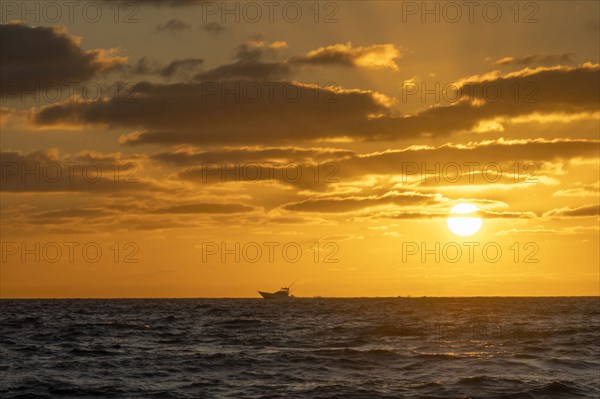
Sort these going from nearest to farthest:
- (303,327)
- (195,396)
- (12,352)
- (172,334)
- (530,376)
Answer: (195,396), (530,376), (12,352), (172,334), (303,327)

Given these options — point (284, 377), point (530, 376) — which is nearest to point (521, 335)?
point (530, 376)

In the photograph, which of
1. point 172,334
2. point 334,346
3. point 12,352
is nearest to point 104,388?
point 12,352

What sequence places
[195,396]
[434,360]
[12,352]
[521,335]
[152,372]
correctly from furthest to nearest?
[521,335], [12,352], [434,360], [152,372], [195,396]

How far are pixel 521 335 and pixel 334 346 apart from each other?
21.4 metres

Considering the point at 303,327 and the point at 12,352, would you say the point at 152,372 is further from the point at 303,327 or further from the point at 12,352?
the point at 303,327

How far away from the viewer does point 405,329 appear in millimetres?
87375

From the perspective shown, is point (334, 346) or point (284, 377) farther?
point (334, 346)

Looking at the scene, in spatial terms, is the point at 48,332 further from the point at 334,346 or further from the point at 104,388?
the point at 104,388

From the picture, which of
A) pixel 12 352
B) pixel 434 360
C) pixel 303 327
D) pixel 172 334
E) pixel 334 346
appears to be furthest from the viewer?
pixel 303 327

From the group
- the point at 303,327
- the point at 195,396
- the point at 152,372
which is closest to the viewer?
the point at 195,396

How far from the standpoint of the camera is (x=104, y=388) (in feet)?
143

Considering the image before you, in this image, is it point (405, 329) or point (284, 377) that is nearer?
point (284, 377)

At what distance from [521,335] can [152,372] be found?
4098 centimetres

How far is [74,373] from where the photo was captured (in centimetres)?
5019
